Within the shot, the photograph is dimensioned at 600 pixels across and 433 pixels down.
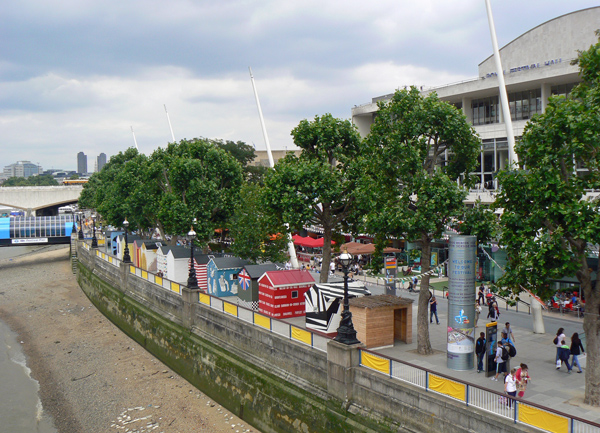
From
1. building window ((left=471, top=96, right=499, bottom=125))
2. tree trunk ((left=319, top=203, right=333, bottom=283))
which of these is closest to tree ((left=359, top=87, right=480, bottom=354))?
tree trunk ((left=319, top=203, right=333, bottom=283))

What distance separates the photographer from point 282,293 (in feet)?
84.4

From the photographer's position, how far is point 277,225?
92.9 feet

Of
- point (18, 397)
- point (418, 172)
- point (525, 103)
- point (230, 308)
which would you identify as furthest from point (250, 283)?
point (525, 103)

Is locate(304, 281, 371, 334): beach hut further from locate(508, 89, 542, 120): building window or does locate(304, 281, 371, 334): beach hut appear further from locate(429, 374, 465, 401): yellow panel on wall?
locate(508, 89, 542, 120): building window

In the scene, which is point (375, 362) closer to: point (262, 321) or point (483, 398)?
point (483, 398)

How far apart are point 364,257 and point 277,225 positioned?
1863cm

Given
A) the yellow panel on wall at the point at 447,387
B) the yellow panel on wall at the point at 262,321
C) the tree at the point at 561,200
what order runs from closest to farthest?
the yellow panel on wall at the point at 447,387 → the tree at the point at 561,200 → the yellow panel on wall at the point at 262,321

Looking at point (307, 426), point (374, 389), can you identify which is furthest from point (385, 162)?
point (307, 426)

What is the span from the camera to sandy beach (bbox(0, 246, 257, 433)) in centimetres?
2227

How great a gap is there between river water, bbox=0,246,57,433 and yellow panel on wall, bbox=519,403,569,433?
1990 centimetres

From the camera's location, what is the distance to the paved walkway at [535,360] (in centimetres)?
1448

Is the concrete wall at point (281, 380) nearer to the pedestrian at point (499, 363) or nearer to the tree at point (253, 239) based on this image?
the pedestrian at point (499, 363)

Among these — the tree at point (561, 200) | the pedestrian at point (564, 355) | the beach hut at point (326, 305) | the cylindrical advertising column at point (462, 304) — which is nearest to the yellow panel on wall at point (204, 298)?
the beach hut at point (326, 305)

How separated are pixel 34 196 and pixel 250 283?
9770 cm
